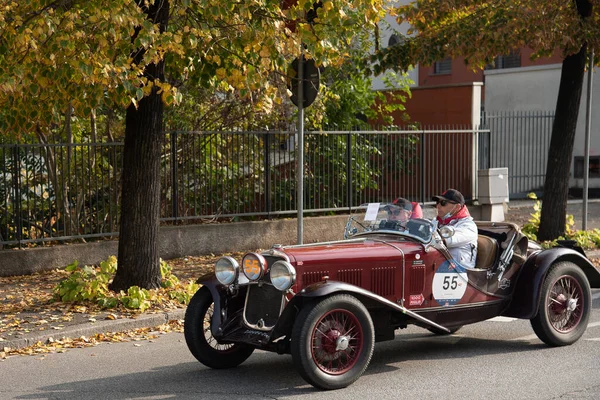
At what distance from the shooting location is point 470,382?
6.88 metres

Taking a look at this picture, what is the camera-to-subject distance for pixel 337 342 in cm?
667

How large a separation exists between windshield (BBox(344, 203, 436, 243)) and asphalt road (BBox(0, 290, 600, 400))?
43.1 inches

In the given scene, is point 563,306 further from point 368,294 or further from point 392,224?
point 368,294

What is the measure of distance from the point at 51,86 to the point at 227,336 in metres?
4.33

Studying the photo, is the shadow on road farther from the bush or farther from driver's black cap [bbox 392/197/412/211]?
the bush

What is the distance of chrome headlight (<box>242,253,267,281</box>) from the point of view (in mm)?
6961

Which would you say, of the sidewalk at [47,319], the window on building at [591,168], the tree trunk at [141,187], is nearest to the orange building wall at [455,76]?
the window on building at [591,168]

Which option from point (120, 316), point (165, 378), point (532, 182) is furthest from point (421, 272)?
point (532, 182)

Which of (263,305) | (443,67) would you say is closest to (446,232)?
(263,305)

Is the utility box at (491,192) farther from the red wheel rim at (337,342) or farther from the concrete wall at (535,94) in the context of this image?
the red wheel rim at (337,342)

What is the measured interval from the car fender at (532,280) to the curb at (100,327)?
364cm

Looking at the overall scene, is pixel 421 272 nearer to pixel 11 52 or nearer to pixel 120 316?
pixel 120 316

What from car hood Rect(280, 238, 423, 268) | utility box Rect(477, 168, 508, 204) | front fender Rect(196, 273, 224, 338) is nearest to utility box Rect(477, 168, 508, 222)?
utility box Rect(477, 168, 508, 204)

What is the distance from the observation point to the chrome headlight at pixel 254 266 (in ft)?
22.8
